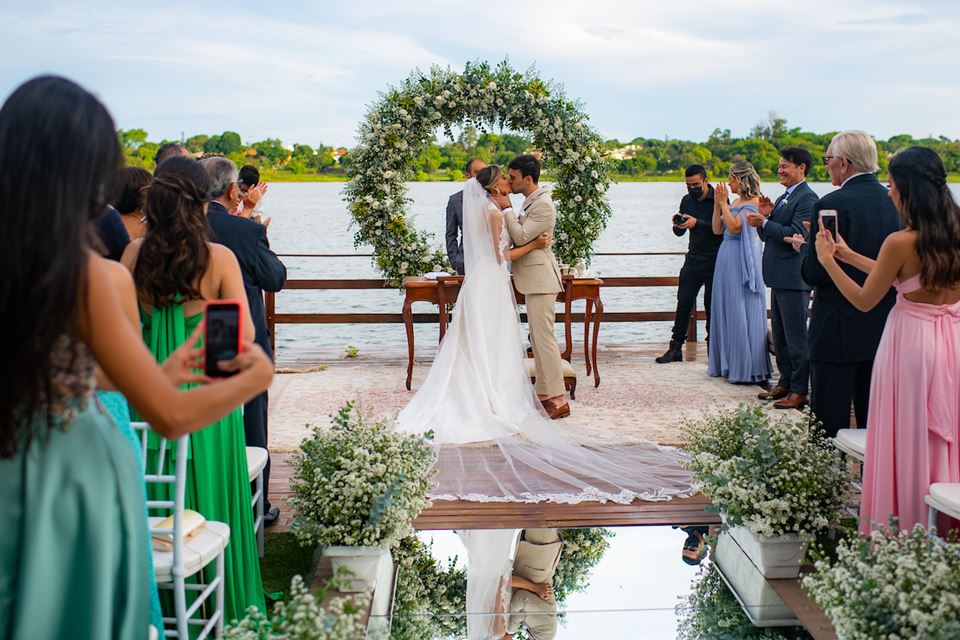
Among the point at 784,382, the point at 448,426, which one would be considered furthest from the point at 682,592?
the point at 784,382

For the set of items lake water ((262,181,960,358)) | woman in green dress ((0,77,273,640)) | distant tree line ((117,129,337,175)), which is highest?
distant tree line ((117,129,337,175))

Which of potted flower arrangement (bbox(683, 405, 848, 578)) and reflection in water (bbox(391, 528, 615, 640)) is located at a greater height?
potted flower arrangement (bbox(683, 405, 848, 578))

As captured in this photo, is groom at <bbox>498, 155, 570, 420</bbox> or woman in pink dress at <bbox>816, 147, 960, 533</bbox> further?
groom at <bbox>498, 155, 570, 420</bbox>

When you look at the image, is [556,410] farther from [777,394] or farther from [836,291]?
[836,291]

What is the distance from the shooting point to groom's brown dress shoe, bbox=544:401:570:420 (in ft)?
22.1

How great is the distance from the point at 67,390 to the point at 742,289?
22.6 ft

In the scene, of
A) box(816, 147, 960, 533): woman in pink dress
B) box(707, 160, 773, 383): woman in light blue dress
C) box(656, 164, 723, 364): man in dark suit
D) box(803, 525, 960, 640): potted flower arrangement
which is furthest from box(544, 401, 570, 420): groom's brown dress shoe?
box(803, 525, 960, 640): potted flower arrangement

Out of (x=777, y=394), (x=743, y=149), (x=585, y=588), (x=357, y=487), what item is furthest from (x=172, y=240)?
(x=743, y=149)

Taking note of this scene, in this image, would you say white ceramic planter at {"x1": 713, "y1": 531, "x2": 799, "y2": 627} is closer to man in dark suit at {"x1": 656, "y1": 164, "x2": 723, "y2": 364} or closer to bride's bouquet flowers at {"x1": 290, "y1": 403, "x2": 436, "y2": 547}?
bride's bouquet flowers at {"x1": 290, "y1": 403, "x2": 436, "y2": 547}

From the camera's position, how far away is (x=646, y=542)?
14.3ft

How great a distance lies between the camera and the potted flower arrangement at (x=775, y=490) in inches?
150

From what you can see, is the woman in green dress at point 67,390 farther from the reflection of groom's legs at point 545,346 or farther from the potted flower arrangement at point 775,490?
the reflection of groom's legs at point 545,346

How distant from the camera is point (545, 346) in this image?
6711 mm

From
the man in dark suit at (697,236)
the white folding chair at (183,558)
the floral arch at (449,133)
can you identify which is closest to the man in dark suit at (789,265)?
the man in dark suit at (697,236)
